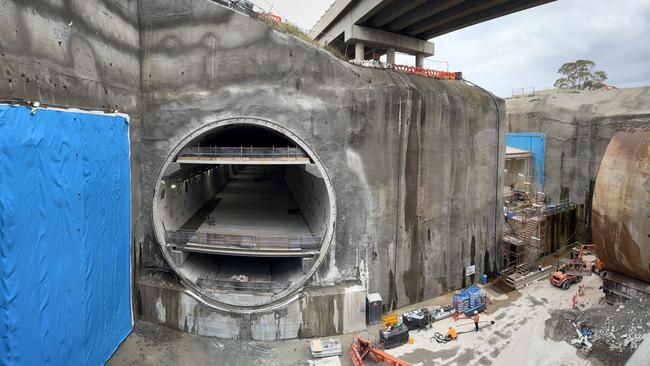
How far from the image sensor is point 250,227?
18.9 meters

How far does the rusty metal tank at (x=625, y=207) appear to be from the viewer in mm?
13258

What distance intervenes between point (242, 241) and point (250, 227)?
10.2 ft

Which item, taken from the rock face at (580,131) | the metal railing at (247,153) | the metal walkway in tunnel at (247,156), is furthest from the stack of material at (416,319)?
the rock face at (580,131)

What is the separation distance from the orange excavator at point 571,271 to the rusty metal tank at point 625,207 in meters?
4.43

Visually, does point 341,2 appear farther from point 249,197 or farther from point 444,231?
point 444,231

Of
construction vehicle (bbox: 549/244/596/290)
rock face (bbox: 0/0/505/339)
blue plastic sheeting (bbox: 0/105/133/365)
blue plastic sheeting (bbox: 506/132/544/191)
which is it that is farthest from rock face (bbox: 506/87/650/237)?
blue plastic sheeting (bbox: 0/105/133/365)

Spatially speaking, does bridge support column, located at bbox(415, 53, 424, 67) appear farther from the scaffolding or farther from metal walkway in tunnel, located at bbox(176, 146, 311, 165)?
metal walkway in tunnel, located at bbox(176, 146, 311, 165)

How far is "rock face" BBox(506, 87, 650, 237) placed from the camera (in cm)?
2612

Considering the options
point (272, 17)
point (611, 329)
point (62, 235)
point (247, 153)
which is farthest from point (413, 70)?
point (62, 235)

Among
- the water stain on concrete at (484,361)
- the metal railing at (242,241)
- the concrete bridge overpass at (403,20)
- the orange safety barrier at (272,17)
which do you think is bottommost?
the water stain on concrete at (484,361)

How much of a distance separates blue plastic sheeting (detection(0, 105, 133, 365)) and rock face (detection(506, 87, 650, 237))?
94.1 feet

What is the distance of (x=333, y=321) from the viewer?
49.5 ft

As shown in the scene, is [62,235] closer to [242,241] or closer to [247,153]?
[247,153]

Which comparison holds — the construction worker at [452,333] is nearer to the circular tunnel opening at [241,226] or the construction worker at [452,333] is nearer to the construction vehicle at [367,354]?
the construction vehicle at [367,354]
